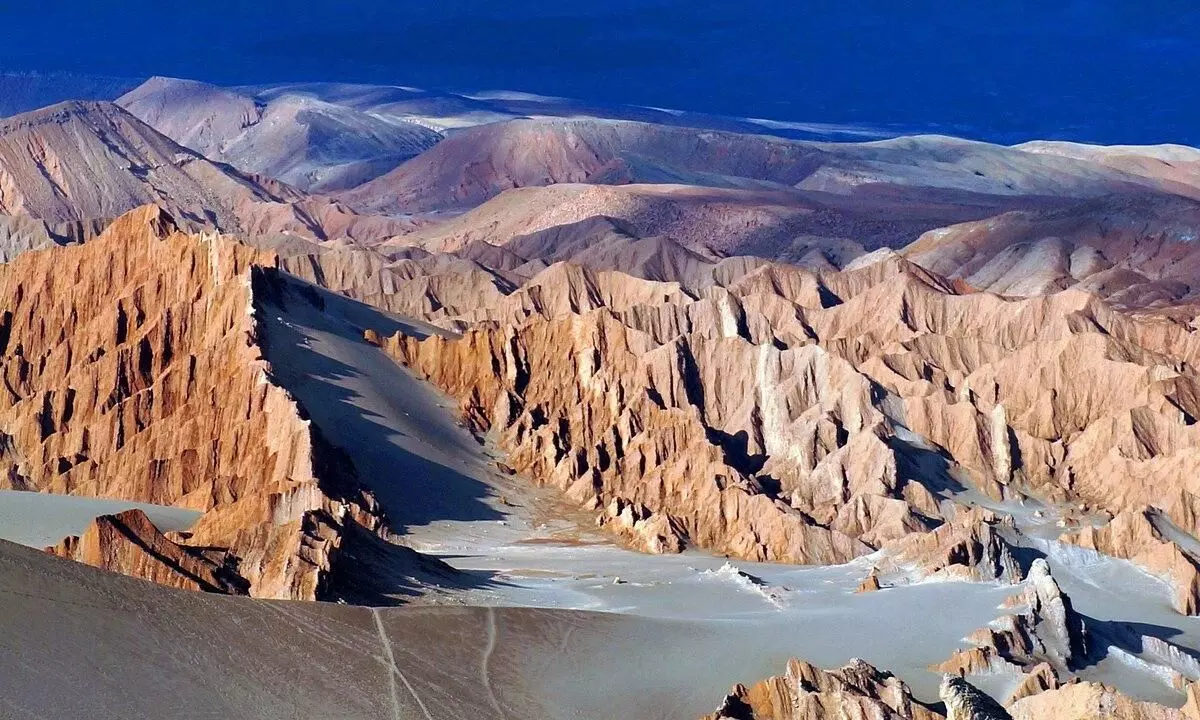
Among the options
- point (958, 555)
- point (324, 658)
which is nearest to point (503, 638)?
point (324, 658)

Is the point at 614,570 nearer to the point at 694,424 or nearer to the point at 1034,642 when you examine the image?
the point at 1034,642

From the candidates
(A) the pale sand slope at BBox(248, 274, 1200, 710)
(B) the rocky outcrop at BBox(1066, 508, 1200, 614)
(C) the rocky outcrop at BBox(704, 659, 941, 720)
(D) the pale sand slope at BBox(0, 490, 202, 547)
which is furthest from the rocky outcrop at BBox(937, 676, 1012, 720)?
(D) the pale sand slope at BBox(0, 490, 202, 547)

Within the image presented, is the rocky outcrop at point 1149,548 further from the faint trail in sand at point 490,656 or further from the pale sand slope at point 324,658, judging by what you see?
the faint trail in sand at point 490,656

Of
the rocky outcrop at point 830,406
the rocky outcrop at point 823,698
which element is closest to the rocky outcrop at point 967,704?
the rocky outcrop at point 823,698

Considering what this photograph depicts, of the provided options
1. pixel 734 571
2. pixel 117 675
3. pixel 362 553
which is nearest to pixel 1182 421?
pixel 734 571

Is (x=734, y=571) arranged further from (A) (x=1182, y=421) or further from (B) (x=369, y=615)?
(A) (x=1182, y=421)

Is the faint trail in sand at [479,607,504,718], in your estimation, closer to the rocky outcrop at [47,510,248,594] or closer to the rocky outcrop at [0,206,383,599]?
the rocky outcrop at [47,510,248,594]
